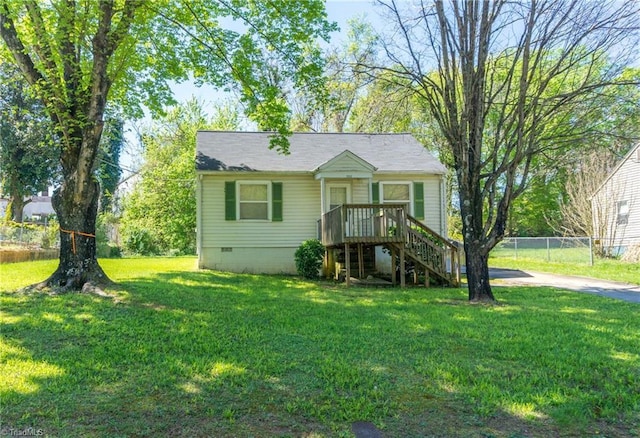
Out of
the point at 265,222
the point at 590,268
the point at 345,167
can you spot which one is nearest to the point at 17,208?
the point at 265,222

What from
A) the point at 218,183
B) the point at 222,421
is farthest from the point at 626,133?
the point at 218,183

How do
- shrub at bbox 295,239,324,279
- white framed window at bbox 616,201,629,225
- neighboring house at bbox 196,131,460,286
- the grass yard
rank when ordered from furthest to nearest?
white framed window at bbox 616,201,629,225 < neighboring house at bbox 196,131,460,286 < shrub at bbox 295,239,324,279 < the grass yard

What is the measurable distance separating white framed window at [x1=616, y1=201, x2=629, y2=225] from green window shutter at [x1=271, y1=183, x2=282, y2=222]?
1668 cm

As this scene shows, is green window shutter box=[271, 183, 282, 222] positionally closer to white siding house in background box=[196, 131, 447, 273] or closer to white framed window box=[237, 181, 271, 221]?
white siding house in background box=[196, 131, 447, 273]

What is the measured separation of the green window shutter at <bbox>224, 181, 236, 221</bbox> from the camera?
14.2m

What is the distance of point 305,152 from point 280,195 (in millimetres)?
2352

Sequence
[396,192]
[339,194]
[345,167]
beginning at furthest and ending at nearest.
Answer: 1. [396,192]
2. [339,194]
3. [345,167]

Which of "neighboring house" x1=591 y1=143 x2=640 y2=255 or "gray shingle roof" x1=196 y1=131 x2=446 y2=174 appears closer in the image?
"gray shingle roof" x1=196 y1=131 x2=446 y2=174

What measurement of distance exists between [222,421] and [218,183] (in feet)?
38.8

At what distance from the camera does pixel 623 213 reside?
2062 centimetres

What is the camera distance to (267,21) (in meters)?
10.3

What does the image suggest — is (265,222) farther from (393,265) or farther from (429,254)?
(429,254)

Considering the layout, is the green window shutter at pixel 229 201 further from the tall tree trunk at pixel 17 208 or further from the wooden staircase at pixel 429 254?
the tall tree trunk at pixel 17 208

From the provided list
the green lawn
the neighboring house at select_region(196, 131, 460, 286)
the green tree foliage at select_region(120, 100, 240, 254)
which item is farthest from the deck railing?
the green tree foliage at select_region(120, 100, 240, 254)
